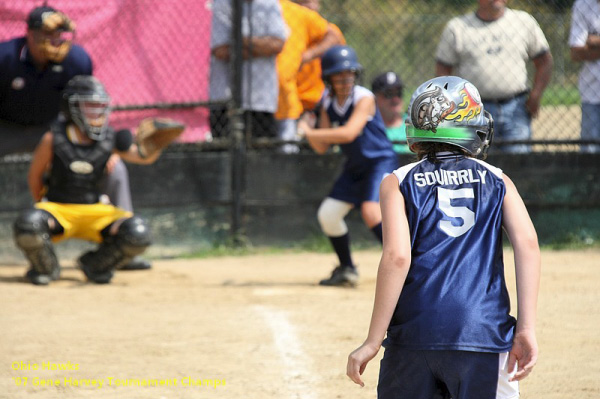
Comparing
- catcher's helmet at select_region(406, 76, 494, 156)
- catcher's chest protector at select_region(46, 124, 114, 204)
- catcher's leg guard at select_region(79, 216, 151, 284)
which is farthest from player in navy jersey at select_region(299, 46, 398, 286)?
catcher's helmet at select_region(406, 76, 494, 156)

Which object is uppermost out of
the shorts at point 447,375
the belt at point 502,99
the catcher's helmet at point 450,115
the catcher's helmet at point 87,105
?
the catcher's helmet at point 450,115

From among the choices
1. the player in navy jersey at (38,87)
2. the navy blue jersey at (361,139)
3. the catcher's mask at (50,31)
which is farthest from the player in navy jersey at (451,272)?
the catcher's mask at (50,31)

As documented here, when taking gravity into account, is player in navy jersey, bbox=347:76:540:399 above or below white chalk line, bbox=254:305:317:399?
above

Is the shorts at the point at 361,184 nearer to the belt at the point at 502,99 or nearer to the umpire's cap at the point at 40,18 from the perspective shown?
the belt at the point at 502,99

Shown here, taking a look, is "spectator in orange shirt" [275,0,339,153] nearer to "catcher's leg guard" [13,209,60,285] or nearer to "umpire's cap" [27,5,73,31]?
"umpire's cap" [27,5,73,31]

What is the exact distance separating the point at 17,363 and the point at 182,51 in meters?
4.23

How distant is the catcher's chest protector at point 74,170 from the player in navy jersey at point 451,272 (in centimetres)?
457

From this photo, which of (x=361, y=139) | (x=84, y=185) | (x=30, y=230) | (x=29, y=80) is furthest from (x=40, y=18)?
(x=361, y=139)

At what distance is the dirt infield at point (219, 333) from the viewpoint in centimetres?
A: 401

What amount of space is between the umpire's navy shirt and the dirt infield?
127cm

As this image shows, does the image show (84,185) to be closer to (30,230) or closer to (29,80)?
(30,230)

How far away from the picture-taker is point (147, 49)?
8.05 meters

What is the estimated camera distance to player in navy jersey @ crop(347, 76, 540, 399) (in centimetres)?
251

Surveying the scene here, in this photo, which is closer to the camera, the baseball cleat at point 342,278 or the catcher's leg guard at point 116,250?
the baseball cleat at point 342,278
